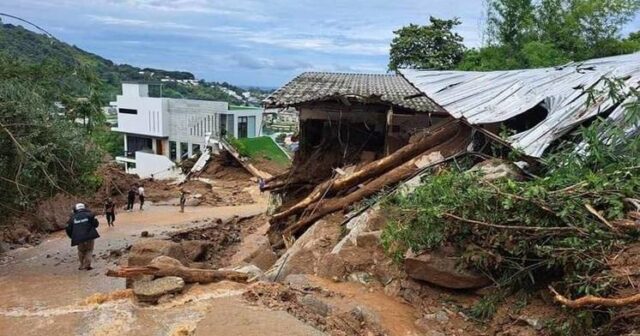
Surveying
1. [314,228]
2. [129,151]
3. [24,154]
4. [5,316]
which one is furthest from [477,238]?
[129,151]

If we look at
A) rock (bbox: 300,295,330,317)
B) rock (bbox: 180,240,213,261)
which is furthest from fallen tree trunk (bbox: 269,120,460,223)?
rock (bbox: 180,240,213,261)

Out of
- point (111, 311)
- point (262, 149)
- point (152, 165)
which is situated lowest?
point (152, 165)

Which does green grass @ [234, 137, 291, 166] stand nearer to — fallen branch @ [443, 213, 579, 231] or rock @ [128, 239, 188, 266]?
rock @ [128, 239, 188, 266]

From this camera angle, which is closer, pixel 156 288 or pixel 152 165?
pixel 156 288

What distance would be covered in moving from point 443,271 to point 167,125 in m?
39.1

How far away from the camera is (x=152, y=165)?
4175cm

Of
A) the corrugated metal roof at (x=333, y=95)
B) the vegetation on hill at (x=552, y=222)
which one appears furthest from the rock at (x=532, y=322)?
the corrugated metal roof at (x=333, y=95)

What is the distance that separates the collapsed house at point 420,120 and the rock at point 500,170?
0.29 m

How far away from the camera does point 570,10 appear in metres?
22.6

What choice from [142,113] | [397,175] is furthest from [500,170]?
[142,113]

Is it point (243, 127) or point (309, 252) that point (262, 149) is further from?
point (309, 252)

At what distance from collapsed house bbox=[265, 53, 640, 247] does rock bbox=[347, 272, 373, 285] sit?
2361 millimetres

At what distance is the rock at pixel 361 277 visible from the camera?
7.33 meters

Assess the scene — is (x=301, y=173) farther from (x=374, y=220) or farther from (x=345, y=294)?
(x=345, y=294)
